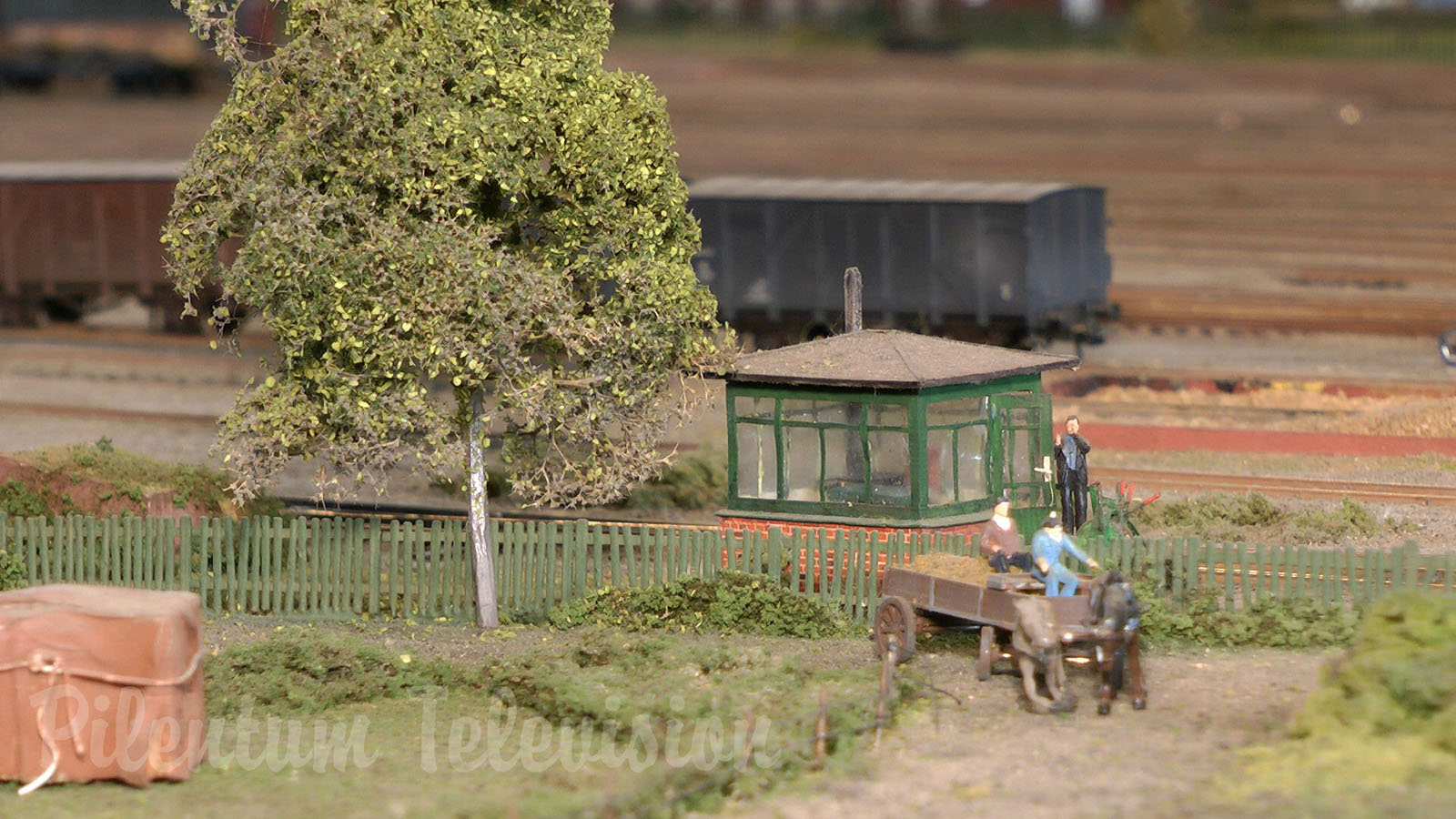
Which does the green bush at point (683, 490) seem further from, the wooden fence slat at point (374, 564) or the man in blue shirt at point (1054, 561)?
the man in blue shirt at point (1054, 561)

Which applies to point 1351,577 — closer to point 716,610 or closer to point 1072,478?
point 1072,478

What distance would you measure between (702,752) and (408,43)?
8.62m

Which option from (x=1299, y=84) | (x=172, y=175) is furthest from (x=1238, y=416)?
(x=1299, y=84)

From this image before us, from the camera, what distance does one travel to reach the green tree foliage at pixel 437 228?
20.3 metres

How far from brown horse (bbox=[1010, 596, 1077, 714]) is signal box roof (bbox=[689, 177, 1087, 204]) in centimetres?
1983

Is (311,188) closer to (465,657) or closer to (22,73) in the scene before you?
(465,657)

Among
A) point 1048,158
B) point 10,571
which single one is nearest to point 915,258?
point 10,571

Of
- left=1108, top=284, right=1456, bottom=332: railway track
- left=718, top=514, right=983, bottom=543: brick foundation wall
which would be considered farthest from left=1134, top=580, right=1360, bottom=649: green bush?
left=1108, top=284, right=1456, bottom=332: railway track

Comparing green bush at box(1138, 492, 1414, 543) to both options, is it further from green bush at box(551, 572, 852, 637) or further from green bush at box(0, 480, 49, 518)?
green bush at box(0, 480, 49, 518)

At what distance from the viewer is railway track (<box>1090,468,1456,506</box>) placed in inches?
1040

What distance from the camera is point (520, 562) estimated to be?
73.8ft

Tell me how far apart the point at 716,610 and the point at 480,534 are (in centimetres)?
Result: 305

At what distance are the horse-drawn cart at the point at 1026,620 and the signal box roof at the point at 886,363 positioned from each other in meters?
2.88

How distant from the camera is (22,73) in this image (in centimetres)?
Answer: 8075
